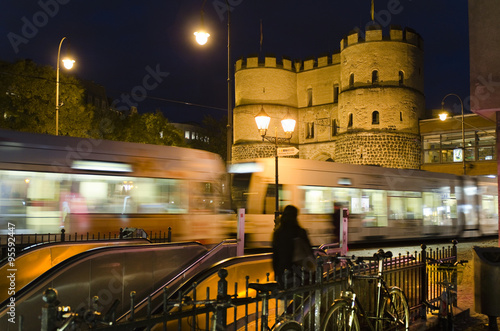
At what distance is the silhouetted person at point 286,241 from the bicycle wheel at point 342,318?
88 centimetres

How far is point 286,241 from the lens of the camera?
639 centimetres

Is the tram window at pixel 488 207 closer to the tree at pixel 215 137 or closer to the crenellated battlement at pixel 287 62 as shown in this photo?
the crenellated battlement at pixel 287 62

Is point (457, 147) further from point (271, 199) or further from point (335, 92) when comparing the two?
point (271, 199)

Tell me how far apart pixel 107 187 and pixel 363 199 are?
10.7 metres

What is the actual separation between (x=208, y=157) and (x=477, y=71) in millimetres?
8958

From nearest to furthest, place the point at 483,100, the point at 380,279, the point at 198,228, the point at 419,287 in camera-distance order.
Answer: the point at 380,279 < the point at 419,287 < the point at 483,100 < the point at 198,228

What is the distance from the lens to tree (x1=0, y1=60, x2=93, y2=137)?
3278 cm

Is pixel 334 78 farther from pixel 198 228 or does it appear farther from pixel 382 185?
pixel 198 228

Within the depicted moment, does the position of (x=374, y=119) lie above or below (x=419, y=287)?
above

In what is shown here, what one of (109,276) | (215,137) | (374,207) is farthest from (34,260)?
(215,137)

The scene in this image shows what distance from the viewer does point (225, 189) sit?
17.9 m

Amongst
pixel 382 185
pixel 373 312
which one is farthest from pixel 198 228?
pixel 373 312

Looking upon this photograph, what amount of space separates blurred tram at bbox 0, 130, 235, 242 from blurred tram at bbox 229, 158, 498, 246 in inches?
46.1

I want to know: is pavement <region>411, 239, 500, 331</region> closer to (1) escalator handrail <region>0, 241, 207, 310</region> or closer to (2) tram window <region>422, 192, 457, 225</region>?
(1) escalator handrail <region>0, 241, 207, 310</region>
